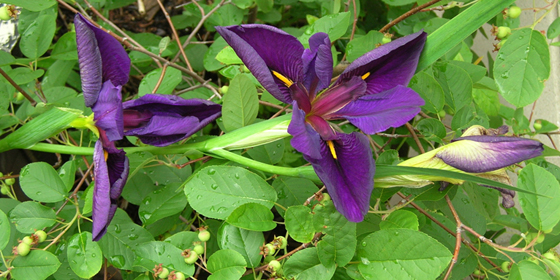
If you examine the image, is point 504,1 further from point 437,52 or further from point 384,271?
point 384,271

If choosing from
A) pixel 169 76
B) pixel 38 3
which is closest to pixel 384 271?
pixel 169 76

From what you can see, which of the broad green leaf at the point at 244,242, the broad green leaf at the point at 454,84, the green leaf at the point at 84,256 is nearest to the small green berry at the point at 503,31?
the broad green leaf at the point at 454,84

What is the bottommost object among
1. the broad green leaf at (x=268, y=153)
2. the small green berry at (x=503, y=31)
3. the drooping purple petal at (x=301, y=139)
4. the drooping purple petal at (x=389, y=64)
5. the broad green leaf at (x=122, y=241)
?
the broad green leaf at (x=122, y=241)

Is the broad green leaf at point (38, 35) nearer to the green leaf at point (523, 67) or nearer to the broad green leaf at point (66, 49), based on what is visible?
the broad green leaf at point (66, 49)

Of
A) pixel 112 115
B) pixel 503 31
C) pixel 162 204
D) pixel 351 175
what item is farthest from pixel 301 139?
pixel 503 31

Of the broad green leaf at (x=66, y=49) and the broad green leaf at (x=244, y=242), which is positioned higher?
the broad green leaf at (x=66, y=49)

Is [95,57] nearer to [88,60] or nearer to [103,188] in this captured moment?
[88,60]
